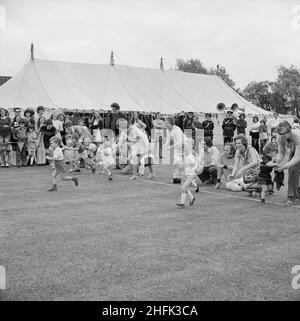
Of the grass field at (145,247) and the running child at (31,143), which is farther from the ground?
the running child at (31,143)

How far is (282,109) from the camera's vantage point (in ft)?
235

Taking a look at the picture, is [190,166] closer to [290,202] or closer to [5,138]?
[290,202]

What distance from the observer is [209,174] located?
11648 mm

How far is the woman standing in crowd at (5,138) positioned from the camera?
15.2 m

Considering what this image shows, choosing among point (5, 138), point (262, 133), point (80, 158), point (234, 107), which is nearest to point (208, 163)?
point (80, 158)

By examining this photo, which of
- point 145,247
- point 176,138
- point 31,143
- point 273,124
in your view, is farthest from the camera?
point 273,124

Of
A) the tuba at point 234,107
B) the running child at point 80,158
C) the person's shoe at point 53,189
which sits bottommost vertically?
the person's shoe at point 53,189

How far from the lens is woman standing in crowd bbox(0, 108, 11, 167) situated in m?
15.2

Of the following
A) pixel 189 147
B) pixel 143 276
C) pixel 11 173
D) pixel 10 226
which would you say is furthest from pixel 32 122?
pixel 143 276

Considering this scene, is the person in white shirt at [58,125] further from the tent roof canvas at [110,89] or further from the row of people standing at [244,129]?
the row of people standing at [244,129]

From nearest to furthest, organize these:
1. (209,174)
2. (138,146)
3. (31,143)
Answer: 1. (209,174)
2. (138,146)
3. (31,143)

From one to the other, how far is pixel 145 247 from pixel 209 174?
248 inches

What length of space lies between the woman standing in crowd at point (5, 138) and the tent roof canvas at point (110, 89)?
19.1ft

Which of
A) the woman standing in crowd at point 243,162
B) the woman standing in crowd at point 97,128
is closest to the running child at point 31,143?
the woman standing in crowd at point 97,128
